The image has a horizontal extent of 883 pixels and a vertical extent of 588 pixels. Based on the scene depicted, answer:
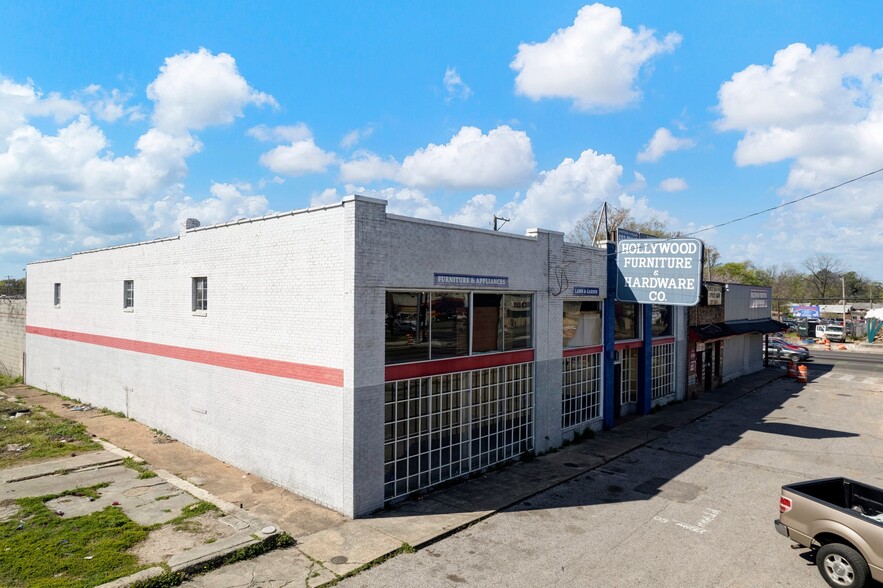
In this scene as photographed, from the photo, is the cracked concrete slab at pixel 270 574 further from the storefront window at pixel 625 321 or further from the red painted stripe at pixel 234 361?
the storefront window at pixel 625 321

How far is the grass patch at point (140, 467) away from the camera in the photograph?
13.3 metres

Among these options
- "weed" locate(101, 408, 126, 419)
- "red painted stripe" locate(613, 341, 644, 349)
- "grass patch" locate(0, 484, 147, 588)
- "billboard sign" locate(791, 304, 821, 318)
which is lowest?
"grass patch" locate(0, 484, 147, 588)

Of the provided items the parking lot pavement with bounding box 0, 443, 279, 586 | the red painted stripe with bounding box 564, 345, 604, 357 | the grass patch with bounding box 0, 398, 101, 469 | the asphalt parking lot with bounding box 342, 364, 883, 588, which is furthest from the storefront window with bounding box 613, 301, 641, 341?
the grass patch with bounding box 0, 398, 101, 469

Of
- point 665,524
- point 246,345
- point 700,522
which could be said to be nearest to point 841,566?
point 700,522

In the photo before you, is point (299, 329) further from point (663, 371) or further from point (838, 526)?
point (663, 371)

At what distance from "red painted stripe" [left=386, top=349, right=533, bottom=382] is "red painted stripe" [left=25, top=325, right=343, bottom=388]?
1.35 meters

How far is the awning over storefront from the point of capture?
24.5 meters

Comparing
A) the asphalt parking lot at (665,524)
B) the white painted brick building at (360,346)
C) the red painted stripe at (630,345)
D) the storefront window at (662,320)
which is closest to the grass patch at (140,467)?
the white painted brick building at (360,346)

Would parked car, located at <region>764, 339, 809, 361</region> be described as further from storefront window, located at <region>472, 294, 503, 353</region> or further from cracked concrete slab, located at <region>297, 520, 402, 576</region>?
cracked concrete slab, located at <region>297, 520, 402, 576</region>

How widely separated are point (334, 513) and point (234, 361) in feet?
16.9

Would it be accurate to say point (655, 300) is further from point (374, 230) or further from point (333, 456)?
point (333, 456)

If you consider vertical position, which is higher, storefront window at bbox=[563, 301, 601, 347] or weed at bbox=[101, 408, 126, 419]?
storefront window at bbox=[563, 301, 601, 347]

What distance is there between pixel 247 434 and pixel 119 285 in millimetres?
9826

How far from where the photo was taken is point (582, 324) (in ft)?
58.9
